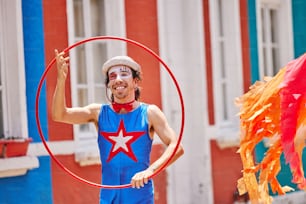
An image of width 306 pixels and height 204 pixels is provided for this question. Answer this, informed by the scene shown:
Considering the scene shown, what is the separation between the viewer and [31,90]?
6410mm

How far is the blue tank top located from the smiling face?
4.0 inches

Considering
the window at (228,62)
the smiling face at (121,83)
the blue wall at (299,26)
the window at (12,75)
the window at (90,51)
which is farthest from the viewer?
the blue wall at (299,26)

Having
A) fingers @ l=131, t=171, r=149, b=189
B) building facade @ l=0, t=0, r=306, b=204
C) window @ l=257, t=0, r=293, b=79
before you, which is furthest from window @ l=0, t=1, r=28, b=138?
window @ l=257, t=0, r=293, b=79

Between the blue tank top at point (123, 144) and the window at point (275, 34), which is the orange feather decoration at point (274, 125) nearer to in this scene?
the blue tank top at point (123, 144)

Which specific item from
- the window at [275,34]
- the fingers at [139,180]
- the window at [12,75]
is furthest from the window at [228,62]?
the fingers at [139,180]

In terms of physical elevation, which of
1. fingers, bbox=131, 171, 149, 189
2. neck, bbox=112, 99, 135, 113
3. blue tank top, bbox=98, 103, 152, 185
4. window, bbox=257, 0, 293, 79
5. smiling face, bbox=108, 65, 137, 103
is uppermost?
window, bbox=257, 0, 293, 79

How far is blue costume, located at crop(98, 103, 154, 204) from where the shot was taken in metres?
4.73

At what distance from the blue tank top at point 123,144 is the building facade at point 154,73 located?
485 millimetres

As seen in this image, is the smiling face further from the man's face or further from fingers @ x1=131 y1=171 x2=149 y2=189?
fingers @ x1=131 y1=171 x2=149 y2=189

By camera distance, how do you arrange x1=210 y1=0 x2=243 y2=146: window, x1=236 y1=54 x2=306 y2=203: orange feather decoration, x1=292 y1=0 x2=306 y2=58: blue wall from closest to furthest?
1. x1=236 y1=54 x2=306 y2=203: orange feather decoration
2. x1=210 y1=0 x2=243 y2=146: window
3. x1=292 y1=0 x2=306 y2=58: blue wall

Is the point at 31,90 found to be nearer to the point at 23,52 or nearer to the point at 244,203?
the point at 23,52

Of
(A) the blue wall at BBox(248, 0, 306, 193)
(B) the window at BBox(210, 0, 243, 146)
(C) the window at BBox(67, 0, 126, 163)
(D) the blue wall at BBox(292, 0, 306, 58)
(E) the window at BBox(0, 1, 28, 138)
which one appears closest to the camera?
(E) the window at BBox(0, 1, 28, 138)

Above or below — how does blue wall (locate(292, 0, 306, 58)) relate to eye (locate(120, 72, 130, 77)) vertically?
above

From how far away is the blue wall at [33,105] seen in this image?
633cm
